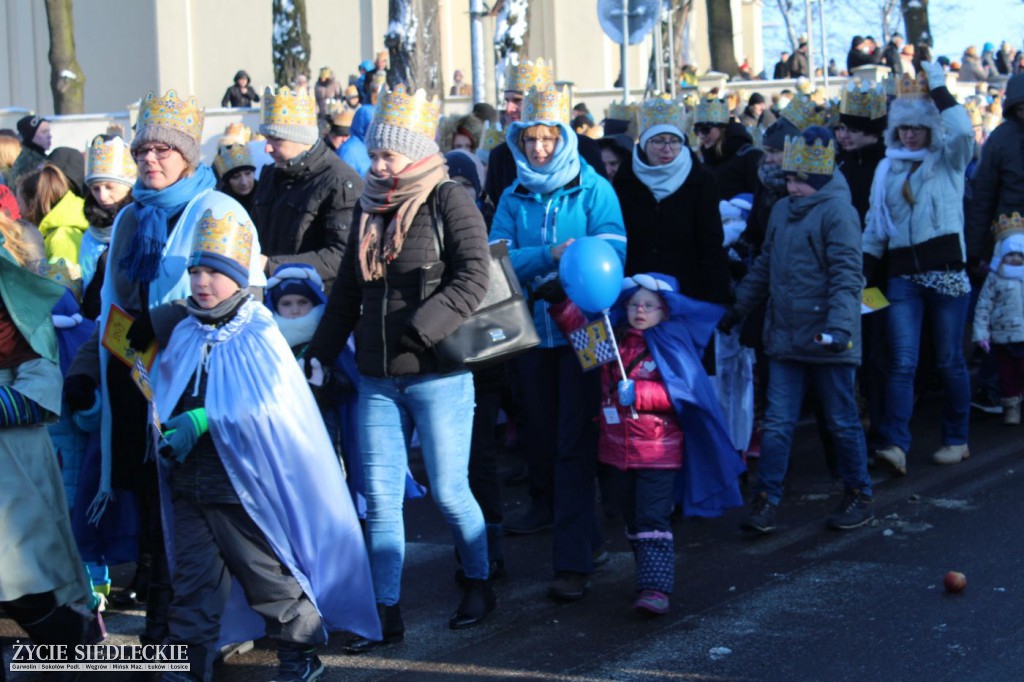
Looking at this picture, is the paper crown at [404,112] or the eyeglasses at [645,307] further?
the eyeglasses at [645,307]

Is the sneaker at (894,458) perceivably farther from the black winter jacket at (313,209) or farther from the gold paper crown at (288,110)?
the gold paper crown at (288,110)

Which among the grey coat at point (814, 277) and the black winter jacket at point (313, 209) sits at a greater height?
the black winter jacket at point (313, 209)

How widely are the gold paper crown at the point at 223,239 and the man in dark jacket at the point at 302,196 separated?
1.39 metres

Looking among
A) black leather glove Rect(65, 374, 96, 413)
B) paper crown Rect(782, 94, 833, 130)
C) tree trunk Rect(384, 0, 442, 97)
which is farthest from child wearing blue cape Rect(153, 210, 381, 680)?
tree trunk Rect(384, 0, 442, 97)

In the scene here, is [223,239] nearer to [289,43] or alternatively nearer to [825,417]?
[825,417]

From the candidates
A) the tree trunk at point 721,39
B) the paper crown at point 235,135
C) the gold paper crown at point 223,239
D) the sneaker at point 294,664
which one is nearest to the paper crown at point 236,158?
the paper crown at point 235,135

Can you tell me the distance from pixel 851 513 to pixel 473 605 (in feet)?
7.70

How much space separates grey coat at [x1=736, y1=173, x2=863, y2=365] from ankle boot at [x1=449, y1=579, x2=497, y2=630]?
226cm

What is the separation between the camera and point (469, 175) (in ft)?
30.0

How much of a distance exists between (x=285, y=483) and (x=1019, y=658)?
9.03ft

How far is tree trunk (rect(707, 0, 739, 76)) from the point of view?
32.1 m

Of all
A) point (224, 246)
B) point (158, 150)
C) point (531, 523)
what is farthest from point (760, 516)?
point (158, 150)

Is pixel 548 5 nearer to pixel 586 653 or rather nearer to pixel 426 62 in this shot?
pixel 426 62

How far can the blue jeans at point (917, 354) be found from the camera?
29.5 feet
